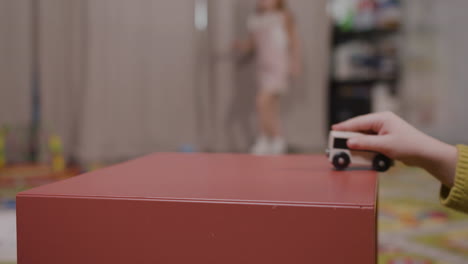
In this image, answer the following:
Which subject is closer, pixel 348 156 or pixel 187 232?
pixel 187 232

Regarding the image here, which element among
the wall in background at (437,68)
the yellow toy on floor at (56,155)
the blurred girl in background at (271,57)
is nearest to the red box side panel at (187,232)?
the yellow toy on floor at (56,155)

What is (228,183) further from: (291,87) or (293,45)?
(291,87)

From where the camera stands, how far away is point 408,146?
57cm

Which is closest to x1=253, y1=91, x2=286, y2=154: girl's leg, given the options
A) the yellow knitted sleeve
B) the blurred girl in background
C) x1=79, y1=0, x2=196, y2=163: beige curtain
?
the blurred girl in background

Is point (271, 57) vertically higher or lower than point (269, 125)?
higher

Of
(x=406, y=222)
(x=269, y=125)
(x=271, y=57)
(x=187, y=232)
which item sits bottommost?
(x=406, y=222)

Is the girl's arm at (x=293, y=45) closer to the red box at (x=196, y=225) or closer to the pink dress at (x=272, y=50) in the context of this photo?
the pink dress at (x=272, y=50)

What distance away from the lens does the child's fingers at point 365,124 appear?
0.61 m

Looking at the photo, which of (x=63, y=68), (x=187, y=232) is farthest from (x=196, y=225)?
(x=63, y=68)

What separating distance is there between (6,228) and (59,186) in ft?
0.33

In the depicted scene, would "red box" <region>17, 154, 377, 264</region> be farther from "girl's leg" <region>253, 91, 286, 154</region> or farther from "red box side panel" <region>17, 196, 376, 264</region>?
"girl's leg" <region>253, 91, 286, 154</region>

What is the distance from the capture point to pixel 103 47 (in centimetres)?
260

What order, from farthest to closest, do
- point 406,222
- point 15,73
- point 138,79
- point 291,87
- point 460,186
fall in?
1. point 291,87
2. point 138,79
3. point 15,73
4. point 406,222
5. point 460,186

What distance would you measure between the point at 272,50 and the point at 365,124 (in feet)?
7.43
